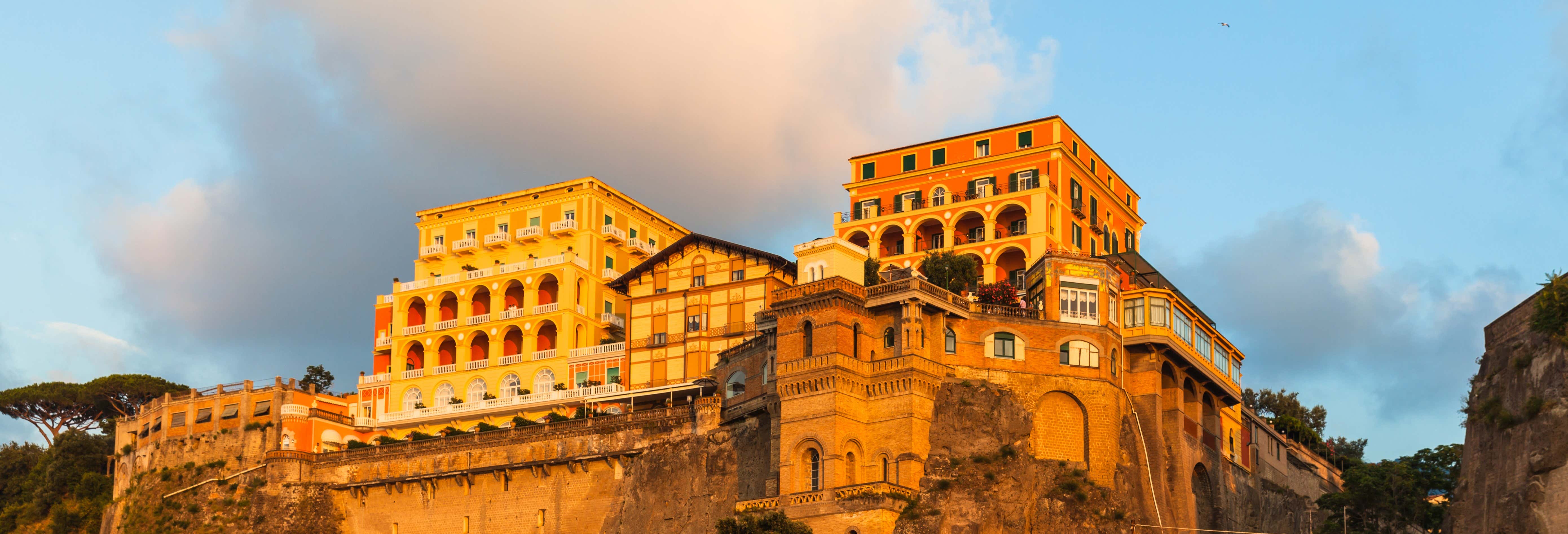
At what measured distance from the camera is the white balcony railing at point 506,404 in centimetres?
9212

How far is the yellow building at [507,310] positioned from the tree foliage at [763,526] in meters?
29.2

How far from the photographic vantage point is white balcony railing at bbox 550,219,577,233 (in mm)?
101188

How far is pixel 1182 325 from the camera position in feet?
250

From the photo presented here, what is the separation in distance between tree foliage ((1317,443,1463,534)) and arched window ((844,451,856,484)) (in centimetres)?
2461

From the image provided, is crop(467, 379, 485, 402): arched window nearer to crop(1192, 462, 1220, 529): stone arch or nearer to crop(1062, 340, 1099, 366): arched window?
crop(1062, 340, 1099, 366): arched window

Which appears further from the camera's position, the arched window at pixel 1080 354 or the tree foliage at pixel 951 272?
the tree foliage at pixel 951 272

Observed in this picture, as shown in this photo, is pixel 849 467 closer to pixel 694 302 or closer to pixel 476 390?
pixel 694 302

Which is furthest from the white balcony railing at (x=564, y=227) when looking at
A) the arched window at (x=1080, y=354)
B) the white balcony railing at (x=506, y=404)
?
the arched window at (x=1080, y=354)

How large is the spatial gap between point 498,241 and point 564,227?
4.69 metres

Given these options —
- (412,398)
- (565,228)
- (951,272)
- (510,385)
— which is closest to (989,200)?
(951,272)

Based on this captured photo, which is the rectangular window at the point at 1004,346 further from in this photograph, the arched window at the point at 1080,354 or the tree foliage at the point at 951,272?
the tree foliage at the point at 951,272

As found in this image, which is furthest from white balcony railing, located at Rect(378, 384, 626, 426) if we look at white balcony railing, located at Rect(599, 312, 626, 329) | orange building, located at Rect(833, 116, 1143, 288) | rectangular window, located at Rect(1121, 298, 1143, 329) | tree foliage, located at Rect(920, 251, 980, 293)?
rectangular window, located at Rect(1121, 298, 1143, 329)

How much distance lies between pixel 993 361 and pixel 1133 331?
6.88 meters

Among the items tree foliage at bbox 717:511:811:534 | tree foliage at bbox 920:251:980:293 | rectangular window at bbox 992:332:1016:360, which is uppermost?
tree foliage at bbox 920:251:980:293
